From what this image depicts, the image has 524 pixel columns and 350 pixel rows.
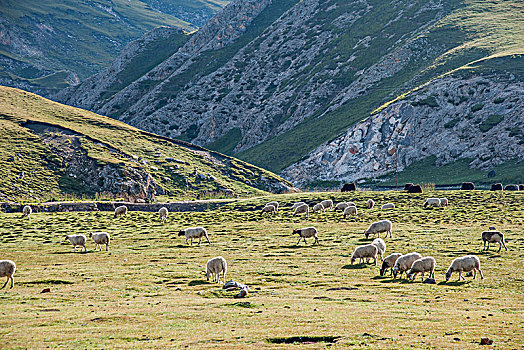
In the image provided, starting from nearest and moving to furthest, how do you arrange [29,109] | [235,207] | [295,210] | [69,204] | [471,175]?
1. [295,210]
2. [69,204]
3. [235,207]
4. [471,175]
5. [29,109]

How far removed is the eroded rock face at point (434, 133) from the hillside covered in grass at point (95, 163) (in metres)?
26.0

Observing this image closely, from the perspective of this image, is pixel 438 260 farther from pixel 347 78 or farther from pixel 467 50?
pixel 347 78

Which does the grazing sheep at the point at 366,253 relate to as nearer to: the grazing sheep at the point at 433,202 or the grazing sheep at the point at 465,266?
the grazing sheep at the point at 465,266

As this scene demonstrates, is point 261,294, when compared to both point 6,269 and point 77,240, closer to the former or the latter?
point 6,269

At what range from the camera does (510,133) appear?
11956 cm

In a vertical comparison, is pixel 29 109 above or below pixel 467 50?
below

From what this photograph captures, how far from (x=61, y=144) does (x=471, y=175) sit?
90.7 m

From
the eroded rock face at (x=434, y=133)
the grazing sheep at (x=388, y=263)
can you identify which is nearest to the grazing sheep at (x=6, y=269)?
the grazing sheep at (x=388, y=263)

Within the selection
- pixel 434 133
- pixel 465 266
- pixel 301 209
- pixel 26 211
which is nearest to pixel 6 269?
pixel 465 266

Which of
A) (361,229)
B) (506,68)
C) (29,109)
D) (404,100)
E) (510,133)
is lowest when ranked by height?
(361,229)

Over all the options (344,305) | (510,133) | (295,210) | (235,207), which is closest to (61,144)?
(235,207)

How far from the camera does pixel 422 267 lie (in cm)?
3070

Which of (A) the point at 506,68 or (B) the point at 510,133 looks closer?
(B) the point at 510,133

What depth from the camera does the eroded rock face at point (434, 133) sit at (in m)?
123
